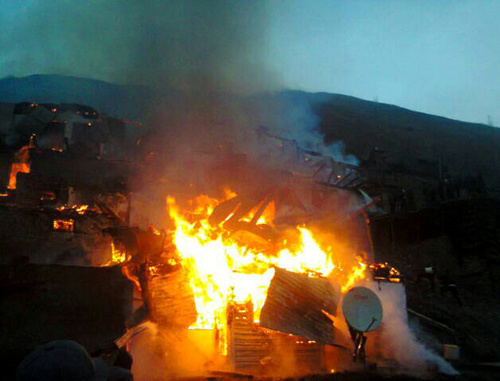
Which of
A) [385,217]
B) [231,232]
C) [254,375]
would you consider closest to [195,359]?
[254,375]

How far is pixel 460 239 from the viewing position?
18.0m

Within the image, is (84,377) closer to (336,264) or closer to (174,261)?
(174,261)

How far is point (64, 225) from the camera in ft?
35.7

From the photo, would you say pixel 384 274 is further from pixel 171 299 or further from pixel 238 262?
pixel 171 299

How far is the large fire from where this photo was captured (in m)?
11.1

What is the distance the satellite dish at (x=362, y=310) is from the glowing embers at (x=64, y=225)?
9.00 metres

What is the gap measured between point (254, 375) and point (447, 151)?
136ft

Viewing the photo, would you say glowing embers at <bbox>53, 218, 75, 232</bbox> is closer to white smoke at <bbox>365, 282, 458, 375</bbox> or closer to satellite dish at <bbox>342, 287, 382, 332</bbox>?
satellite dish at <bbox>342, 287, 382, 332</bbox>

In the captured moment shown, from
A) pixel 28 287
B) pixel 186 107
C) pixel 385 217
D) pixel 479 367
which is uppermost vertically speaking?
pixel 186 107

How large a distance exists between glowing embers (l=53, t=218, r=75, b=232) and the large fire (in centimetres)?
346

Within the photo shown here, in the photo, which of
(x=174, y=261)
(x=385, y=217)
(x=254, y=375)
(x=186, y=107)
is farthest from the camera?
(x=186, y=107)

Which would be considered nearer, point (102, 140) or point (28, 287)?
point (28, 287)

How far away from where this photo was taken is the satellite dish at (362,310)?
30.1 ft

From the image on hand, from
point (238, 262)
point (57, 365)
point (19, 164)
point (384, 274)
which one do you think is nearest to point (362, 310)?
point (384, 274)
